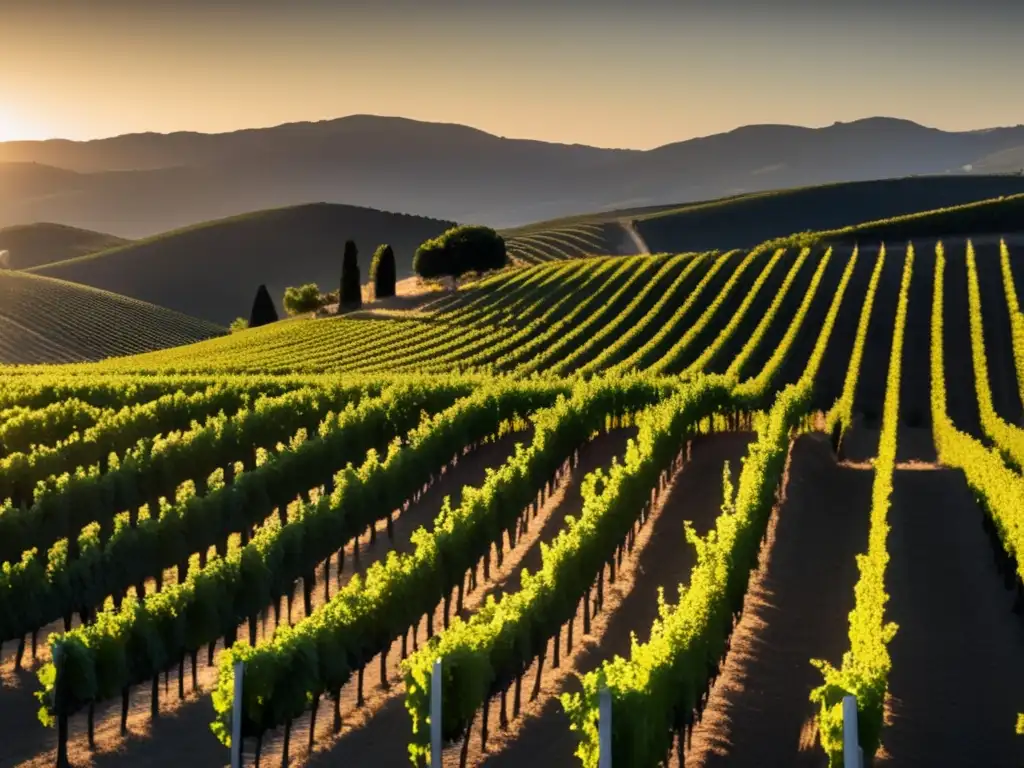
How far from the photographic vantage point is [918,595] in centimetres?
2481

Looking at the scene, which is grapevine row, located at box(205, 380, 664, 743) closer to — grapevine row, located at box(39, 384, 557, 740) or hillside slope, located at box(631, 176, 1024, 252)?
grapevine row, located at box(39, 384, 557, 740)

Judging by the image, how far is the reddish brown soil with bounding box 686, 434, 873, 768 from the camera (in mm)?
18141

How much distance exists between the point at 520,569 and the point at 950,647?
10.2 m

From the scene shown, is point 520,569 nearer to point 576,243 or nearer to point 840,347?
point 840,347

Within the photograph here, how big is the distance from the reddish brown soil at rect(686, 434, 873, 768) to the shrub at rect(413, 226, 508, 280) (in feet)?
200

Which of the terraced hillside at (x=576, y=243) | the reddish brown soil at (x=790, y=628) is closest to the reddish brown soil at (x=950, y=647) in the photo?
the reddish brown soil at (x=790, y=628)

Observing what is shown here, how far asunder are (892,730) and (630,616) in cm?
684

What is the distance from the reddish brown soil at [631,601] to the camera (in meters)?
18.6

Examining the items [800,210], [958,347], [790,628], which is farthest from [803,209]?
[790,628]

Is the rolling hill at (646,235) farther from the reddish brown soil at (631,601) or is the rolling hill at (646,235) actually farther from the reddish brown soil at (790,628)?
the reddish brown soil at (790,628)

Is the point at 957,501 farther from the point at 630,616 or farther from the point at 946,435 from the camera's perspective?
the point at 630,616

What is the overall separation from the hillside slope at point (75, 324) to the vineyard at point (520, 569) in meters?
64.9

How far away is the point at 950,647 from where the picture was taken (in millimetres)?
22000

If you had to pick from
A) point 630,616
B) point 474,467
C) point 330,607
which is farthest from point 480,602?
point 474,467
